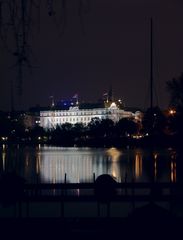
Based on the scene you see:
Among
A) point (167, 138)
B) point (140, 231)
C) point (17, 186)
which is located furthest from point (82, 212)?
point (167, 138)

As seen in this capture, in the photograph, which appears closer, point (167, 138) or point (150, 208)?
point (150, 208)

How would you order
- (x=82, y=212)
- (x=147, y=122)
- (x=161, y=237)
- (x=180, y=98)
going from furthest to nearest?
(x=147, y=122)
(x=180, y=98)
(x=82, y=212)
(x=161, y=237)

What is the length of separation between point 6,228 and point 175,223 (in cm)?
298

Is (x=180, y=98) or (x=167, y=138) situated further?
(x=167, y=138)

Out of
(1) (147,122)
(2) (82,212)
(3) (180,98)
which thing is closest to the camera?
(2) (82,212)

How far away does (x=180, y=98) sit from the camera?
8250cm

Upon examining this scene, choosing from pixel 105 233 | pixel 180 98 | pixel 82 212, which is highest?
pixel 180 98

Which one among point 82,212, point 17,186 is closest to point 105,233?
point 17,186

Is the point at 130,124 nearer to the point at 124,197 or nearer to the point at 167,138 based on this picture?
the point at 167,138

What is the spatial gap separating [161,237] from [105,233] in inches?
42.0

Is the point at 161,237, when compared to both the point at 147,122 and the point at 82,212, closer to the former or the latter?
the point at 82,212

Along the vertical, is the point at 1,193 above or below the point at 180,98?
below

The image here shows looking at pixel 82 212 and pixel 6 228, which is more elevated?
pixel 6 228

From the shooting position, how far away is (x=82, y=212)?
3084 cm
